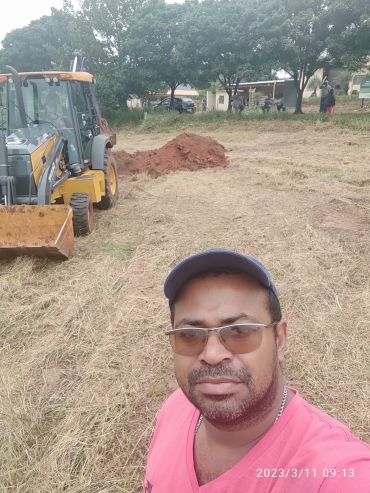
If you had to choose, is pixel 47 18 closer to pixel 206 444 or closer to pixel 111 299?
pixel 111 299

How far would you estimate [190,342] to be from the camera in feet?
3.66

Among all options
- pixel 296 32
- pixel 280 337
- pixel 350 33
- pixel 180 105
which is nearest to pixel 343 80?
pixel 180 105

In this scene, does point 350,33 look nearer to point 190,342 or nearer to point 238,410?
point 190,342

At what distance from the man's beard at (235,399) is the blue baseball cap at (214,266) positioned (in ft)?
0.85

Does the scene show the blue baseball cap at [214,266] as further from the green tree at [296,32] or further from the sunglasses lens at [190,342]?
the green tree at [296,32]

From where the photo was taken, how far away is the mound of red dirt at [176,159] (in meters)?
10.9

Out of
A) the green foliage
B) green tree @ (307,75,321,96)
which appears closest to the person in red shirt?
the green foliage

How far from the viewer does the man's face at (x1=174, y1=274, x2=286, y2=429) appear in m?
1.00

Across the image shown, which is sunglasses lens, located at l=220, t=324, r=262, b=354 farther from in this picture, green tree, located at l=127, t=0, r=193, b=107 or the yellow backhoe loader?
green tree, located at l=127, t=0, r=193, b=107

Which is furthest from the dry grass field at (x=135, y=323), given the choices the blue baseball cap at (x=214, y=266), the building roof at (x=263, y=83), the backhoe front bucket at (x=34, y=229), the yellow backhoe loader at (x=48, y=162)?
the building roof at (x=263, y=83)

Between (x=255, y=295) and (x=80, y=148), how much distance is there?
5953 millimetres

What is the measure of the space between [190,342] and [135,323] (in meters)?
2.48

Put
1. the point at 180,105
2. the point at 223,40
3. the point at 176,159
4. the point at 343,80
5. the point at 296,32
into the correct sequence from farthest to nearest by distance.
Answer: the point at 343,80 → the point at 180,105 → the point at 223,40 → the point at 296,32 → the point at 176,159

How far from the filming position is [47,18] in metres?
34.7
